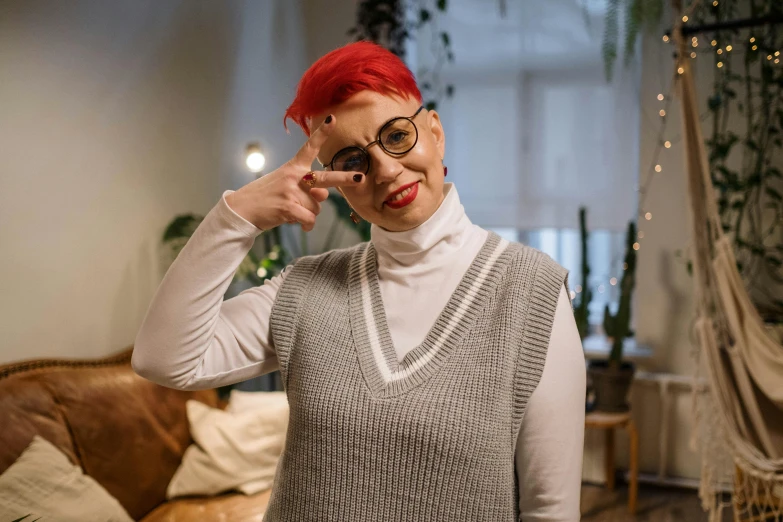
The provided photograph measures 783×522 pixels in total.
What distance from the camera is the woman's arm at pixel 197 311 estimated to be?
2.73 ft

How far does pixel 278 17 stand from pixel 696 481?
10.6 feet

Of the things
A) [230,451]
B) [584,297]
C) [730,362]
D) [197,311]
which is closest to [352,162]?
[197,311]

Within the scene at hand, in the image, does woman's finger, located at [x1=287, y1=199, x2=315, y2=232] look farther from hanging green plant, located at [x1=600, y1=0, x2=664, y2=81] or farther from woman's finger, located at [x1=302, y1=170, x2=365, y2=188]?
hanging green plant, located at [x1=600, y1=0, x2=664, y2=81]

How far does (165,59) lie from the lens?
2.79m

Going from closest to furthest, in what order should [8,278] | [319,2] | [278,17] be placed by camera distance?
[8,278], [278,17], [319,2]

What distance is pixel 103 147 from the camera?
2.44 metres

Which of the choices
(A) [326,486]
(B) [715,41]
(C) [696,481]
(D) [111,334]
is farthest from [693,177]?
(D) [111,334]

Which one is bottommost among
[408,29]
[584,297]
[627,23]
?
[584,297]

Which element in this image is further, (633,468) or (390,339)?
(633,468)

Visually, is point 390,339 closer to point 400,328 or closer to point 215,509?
point 400,328

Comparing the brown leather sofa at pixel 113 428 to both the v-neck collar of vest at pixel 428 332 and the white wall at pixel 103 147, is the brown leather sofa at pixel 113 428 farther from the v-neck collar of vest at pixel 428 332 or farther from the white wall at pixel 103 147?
the v-neck collar of vest at pixel 428 332

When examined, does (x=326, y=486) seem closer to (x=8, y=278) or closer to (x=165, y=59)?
(x=8, y=278)

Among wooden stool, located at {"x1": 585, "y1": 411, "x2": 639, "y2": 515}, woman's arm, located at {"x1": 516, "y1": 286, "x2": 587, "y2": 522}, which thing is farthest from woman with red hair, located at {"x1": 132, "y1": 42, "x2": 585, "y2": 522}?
wooden stool, located at {"x1": 585, "y1": 411, "x2": 639, "y2": 515}

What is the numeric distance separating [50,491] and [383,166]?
1501 mm
